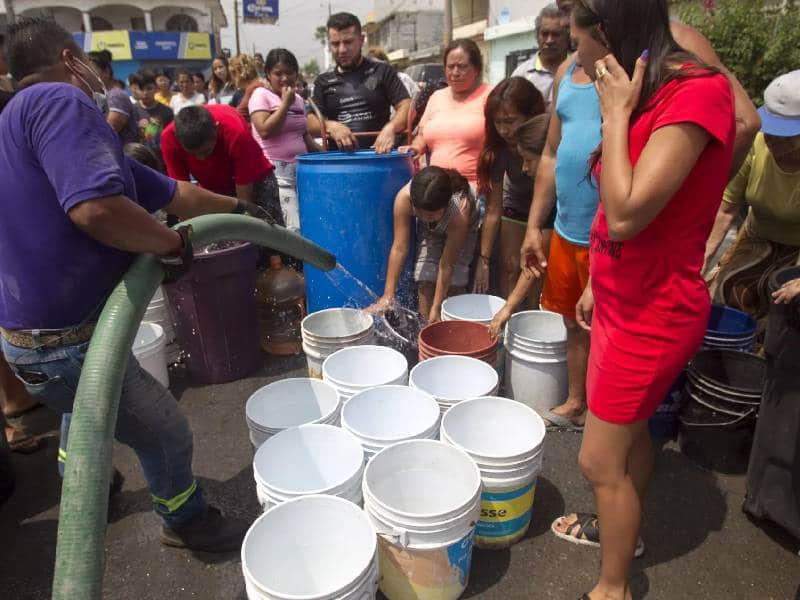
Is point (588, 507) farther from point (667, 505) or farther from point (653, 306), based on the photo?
point (653, 306)

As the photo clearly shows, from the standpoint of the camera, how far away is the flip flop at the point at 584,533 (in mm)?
2199

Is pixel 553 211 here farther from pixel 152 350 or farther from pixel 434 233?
pixel 152 350

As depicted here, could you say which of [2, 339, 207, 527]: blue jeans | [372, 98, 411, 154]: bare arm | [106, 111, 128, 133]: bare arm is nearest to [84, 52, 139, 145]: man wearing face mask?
[106, 111, 128, 133]: bare arm

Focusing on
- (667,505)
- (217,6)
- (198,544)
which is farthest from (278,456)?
(217,6)

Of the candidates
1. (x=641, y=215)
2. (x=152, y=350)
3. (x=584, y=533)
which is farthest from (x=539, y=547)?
(x=152, y=350)

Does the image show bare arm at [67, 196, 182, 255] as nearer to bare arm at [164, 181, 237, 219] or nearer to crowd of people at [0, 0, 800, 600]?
crowd of people at [0, 0, 800, 600]

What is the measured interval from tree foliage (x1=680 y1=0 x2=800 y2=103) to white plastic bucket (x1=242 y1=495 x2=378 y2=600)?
6.77 metres

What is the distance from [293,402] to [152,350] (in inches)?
43.8

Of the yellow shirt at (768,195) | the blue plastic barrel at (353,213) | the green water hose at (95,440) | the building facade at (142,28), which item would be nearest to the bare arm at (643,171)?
the green water hose at (95,440)

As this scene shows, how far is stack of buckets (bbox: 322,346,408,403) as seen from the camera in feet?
9.20

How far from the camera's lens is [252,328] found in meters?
3.57

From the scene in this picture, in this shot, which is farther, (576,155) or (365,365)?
(365,365)

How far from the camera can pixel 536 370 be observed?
117 inches

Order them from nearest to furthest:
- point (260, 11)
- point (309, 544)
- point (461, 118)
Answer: point (309, 544), point (461, 118), point (260, 11)
